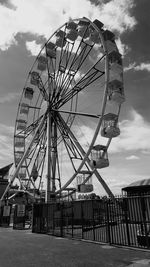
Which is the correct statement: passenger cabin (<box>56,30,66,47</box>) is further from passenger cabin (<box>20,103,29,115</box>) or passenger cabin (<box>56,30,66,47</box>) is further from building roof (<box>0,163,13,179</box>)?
building roof (<box>0,163,13,179</box>)

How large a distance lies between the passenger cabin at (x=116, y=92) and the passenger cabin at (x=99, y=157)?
167 inches

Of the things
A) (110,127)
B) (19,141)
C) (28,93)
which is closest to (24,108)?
(28,93)

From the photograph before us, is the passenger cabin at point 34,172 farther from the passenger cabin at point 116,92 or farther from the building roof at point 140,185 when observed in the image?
the passenger cabin at point 116,92

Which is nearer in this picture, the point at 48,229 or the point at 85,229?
the point at 85,229

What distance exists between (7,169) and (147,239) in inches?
2086

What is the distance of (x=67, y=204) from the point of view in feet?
46.5

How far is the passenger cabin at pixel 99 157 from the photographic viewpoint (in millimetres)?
19156

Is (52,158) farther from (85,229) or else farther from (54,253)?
(54,253)

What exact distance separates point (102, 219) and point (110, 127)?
28.2ft

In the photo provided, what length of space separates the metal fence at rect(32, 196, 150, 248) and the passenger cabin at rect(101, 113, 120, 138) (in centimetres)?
716

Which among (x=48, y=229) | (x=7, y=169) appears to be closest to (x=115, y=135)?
(x=48, y=229)

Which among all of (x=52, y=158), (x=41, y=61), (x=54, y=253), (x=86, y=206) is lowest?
(x=54, y=253)

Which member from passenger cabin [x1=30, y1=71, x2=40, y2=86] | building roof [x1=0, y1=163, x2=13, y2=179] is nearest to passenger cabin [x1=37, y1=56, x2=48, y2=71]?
passenger cabin [x1=30, y1=71, x2=40, y2=86]

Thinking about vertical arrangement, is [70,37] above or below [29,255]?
above
